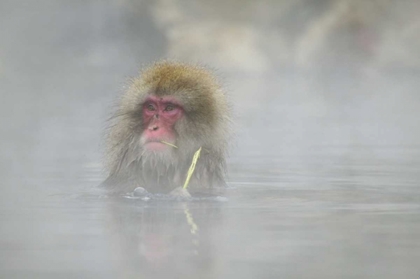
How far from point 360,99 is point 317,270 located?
28.6 feet

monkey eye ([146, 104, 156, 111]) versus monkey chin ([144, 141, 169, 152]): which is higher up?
monkey eye ([146, 104, 156, 111])

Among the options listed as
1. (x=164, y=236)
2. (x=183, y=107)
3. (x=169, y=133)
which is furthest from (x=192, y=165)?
(x=164, y=236)

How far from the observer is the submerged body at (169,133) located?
20.3 ft

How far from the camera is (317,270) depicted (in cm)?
345

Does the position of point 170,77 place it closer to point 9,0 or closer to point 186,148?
point 186,148

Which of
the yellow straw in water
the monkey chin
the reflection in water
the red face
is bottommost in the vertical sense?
the reflection in water

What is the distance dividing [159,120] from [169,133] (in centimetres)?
8

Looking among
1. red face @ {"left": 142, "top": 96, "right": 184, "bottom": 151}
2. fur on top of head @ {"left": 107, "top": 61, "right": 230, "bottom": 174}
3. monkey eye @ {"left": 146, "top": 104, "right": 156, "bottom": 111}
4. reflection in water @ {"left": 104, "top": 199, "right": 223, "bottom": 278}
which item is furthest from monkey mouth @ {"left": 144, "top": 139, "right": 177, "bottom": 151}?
reflection in water @ {"left": 104, "top": 199, "right": 223, "bottom": 278}

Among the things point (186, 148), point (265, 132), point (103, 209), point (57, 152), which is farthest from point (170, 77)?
point (265, 132)

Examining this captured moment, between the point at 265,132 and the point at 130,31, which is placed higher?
the point at 130,31

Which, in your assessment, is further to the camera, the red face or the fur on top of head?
the fur on top of head

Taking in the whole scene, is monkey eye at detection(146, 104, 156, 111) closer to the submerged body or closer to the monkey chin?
the submerged body

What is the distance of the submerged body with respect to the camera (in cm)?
619

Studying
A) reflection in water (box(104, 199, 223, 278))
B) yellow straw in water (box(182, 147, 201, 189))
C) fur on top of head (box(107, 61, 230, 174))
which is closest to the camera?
reflection in water (box(104, 199, 223, 278))
